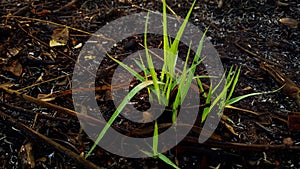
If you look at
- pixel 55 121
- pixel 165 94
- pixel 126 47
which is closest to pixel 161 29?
pixel 126 47

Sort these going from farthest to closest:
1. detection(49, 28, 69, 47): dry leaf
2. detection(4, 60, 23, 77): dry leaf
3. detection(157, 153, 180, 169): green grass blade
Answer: detection(49, 28, 69, 47): dry leaf
detection(4, 60, 23, 77): dry leaf
detection(157, 153, 180, 169): green grass blade

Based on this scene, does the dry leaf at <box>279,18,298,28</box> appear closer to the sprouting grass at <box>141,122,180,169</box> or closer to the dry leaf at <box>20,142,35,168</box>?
the sprouting grass at <box>141,122,180,169</box>

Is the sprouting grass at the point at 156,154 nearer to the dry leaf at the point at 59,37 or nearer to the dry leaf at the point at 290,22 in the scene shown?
the dry leaf at the point at 59,37

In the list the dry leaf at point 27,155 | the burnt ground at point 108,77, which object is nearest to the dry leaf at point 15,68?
the burnt ground at point 108,77

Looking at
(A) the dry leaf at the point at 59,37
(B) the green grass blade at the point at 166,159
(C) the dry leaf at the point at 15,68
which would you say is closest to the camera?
(B) the green grass blade at the point at 166,159

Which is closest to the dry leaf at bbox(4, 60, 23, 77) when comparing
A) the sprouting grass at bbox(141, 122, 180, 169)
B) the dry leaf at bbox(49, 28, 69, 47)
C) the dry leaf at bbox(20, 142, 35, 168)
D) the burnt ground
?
the burnt ground

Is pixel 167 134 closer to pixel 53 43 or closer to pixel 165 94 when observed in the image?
pixel 165 94

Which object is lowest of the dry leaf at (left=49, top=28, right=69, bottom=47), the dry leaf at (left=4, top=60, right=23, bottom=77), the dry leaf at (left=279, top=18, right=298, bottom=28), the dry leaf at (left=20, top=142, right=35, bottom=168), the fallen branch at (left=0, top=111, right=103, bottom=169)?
the dry leaf at (left=20, top=142, right=35, bottom=168)

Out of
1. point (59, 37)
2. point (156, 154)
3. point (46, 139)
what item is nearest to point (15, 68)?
point (59, 37)

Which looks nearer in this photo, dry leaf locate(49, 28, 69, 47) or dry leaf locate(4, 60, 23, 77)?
dry leaf locate(4, 60, 23, 77)
